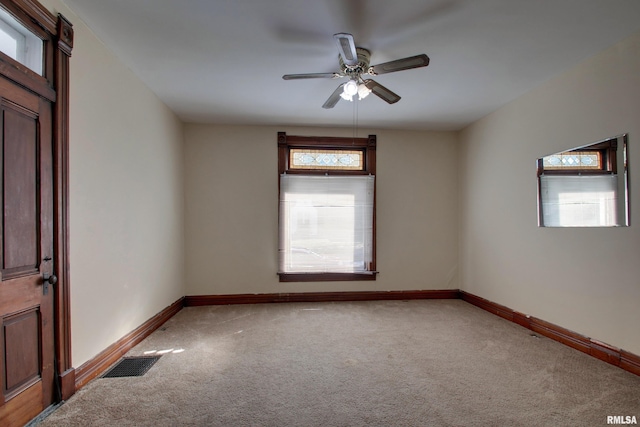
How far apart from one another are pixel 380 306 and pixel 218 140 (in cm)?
340

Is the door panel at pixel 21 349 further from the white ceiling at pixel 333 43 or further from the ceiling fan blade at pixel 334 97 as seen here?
the ceiling fan blade at pixel 334 97

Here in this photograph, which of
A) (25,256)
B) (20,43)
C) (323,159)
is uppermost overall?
(20,43)

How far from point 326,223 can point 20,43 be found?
3.59 meters

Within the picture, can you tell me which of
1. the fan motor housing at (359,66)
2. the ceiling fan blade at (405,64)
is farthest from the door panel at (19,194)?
the ceiling fan blade at (405,64)

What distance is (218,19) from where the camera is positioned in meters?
2.24

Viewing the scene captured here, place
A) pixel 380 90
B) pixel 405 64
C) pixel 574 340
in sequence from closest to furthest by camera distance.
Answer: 1. pixel 405 64
2. pixel 380 90
3. pixel 574 340

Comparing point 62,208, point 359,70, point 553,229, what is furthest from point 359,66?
point 553,229

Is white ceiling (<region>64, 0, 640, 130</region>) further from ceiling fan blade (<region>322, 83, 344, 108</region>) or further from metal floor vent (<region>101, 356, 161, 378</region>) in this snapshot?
metal floor vent (<region>101, 356, 161, 378</region>)

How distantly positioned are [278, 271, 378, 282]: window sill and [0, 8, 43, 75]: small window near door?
347cm

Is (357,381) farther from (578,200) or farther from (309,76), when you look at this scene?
(578,200)

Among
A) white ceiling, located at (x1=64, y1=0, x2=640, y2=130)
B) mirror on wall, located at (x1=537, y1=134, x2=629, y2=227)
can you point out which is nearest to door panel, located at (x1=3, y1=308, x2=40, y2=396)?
white ceiling, located at (x1=64, y1=0, x2=640, y2=130)

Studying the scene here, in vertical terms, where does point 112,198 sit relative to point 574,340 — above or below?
above

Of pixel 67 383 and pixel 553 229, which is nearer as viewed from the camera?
pixel 67 383

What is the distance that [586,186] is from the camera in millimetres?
2834
